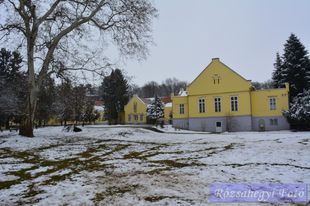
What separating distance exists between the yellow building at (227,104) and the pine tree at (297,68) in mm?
2507

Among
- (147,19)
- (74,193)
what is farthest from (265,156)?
(147,19)

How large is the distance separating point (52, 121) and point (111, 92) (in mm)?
20656

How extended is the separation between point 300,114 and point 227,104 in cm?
940

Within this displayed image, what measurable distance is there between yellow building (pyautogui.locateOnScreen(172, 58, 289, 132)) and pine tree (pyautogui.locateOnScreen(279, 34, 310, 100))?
2.51 m

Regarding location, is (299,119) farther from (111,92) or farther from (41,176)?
(111,92)

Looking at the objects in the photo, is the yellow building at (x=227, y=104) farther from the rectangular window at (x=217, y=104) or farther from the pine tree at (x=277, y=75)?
the pine tree at (x=277, y=75)

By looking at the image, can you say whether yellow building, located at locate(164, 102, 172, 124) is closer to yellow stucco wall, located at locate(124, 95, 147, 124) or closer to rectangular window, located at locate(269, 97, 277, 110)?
yellow stucco wall, located at locate(124, 95, 147, 124)

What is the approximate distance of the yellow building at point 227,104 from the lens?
3447 centimetres

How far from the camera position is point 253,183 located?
697 centimetres

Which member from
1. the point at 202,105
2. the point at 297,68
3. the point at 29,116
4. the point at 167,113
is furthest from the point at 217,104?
the point at 29,116

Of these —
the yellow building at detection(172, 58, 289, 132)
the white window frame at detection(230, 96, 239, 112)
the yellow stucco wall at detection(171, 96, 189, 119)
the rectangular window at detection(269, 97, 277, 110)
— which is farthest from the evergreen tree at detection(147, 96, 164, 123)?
the rectangular window at detection(269, 97, 277, 110)

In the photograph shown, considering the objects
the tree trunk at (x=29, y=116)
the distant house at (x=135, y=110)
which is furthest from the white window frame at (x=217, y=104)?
the tree trunk at (x=29, y=116)

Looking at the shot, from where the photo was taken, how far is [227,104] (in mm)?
36375

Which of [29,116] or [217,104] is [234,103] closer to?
[217,104]
